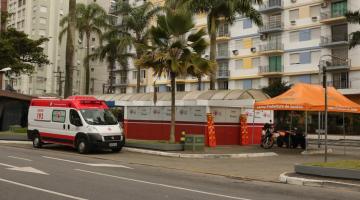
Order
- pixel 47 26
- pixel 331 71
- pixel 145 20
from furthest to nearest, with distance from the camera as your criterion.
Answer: pixel 47 26, pixel 331 71, pixel 145 20

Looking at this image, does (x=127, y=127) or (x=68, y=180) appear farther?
(x=127, y=127)

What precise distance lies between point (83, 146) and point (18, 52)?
23662 mm

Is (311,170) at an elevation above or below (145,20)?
below

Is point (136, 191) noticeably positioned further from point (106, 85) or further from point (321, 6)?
point (106, 85)

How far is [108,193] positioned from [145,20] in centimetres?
3958

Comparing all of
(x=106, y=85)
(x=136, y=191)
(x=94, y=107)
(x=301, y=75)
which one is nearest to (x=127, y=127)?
(x=94, y=107)

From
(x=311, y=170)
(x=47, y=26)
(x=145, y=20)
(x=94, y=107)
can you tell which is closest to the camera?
(x=311, y=170)

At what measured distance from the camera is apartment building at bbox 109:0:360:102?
54906 millimetres

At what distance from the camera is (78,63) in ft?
325

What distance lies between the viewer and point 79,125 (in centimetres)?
2200

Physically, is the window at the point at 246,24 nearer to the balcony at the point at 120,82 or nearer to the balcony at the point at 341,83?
the balcony at the point at 341,83

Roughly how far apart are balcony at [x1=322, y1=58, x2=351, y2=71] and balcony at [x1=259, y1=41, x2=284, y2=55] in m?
6.88

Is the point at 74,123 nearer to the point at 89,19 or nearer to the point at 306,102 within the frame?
the point at 306,102

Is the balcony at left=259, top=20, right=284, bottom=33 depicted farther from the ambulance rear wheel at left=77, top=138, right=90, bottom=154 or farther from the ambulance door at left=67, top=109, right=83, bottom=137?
the ambulance rear wheel at left=77, top=138, right=90, bottom=154
